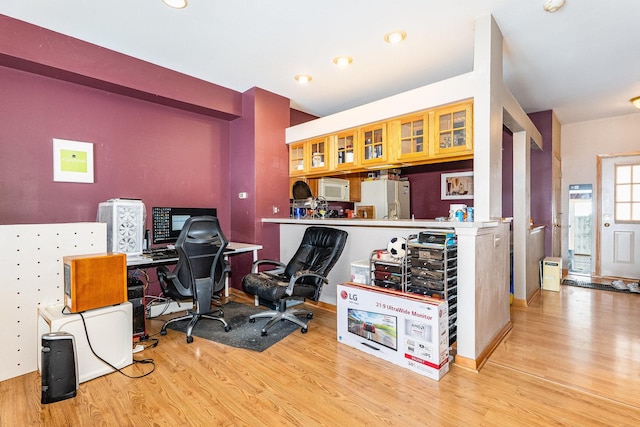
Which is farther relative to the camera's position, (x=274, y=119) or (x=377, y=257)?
(x=274, y=119)

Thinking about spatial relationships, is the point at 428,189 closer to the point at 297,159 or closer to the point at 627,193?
the point at 297,159

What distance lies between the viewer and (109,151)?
10.9 ft

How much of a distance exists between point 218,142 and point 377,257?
272cm

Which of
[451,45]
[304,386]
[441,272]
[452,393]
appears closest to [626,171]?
[451,45]

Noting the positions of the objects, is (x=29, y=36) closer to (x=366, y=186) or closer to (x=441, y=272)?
(x=441, y=272)

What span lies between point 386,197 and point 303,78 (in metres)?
2.29

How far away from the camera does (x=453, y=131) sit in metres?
2.76

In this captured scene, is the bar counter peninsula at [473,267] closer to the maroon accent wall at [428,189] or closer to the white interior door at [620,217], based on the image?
the maroon accent wall at [428,189]

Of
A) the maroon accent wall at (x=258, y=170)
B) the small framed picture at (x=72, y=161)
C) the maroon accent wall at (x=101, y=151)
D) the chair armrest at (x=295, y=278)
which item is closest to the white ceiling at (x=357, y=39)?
the maroon accent wall at (x=258, y=170)

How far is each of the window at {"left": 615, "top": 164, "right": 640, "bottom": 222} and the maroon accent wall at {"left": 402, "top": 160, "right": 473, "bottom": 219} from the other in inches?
95.6

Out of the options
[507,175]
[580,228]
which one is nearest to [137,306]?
[507,175]

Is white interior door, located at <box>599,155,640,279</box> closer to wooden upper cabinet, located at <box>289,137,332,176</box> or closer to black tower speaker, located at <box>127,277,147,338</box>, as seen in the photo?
wooden upper cabinet, located at <box>289,137,332,176</box>

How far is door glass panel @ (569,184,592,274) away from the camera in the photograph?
534 centimetres

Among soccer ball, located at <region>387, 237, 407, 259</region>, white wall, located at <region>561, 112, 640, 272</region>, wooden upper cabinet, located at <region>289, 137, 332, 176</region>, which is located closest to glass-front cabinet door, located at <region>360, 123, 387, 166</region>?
wooden upper cabinet, located at <region>289, 137, 332, 176</region>
